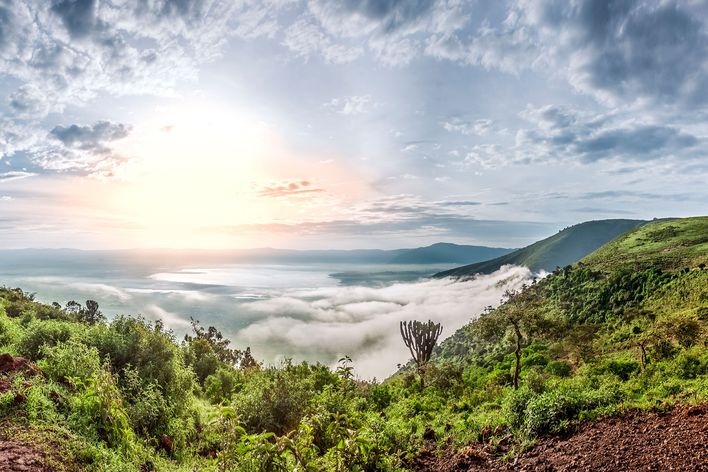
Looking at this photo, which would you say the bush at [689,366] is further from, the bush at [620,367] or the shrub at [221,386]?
the shrub at [221,386]

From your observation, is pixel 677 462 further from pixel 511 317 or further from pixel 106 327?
pixel 106 327

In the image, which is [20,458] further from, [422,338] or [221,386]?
[422,338]

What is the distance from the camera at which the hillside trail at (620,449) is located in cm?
516

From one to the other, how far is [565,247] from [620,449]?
147 m

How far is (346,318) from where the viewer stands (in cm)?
19988

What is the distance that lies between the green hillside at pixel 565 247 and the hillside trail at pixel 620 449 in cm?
12605

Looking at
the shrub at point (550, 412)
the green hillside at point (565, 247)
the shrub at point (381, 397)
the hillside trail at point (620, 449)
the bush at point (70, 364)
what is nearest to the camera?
the hillside trail at point (620, 449)

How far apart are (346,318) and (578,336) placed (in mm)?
184477

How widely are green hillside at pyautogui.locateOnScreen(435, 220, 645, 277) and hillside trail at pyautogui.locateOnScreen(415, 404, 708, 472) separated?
12605 centimetres

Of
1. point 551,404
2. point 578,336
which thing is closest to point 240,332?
point 578,336

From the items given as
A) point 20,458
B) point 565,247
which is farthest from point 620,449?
point 565,247

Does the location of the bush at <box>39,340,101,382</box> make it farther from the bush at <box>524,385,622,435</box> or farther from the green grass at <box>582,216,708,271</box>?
the green grass at <box>582,216,708,271</box>

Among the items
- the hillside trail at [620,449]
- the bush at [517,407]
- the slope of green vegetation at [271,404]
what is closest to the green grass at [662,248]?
the slope of green vegetation at [271,404]

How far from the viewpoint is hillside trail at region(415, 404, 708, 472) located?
516 centimetres
